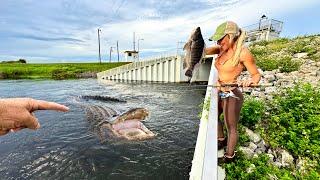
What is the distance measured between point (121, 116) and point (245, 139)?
6.25 m

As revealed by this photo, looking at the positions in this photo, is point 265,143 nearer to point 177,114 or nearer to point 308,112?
point 308,112

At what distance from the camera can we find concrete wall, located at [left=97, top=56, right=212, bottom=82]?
33344mm

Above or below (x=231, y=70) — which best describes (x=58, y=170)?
below

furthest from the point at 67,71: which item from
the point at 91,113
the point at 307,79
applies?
the point at 307,79

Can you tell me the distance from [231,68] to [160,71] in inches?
1190

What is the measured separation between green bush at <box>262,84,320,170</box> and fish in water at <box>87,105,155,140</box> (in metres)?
4.59

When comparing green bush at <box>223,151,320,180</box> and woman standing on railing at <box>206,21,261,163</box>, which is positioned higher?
woman standing on railing at <box>206,21,261,163</box>

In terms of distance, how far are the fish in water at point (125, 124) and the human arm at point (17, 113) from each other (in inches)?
316

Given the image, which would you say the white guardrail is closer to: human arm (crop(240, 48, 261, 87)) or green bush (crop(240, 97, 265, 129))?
human arm (crop(240, 48, 261, 87))

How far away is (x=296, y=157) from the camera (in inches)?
227

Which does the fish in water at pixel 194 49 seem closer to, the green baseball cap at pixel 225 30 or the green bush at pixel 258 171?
the green baseball cap at pixel 225 30

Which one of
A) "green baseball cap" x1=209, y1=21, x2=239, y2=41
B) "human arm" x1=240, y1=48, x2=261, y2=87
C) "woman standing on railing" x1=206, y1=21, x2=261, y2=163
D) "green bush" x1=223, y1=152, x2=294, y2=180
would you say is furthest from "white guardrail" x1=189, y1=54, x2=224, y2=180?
"green baseball cap" x1=209, y1=21, x2=239, y2=41

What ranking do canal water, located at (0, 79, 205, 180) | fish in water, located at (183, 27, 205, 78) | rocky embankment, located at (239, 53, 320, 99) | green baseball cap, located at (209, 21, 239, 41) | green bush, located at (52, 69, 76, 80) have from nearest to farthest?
fish in water, located at (183, 27, 205, 78) < green baseball cap, located at (209, 21, 239, 41) < canal water, located at (0, 79, 205, 180) < rocky embankment, located at (239, 53, 320, 99) < green bush, located at (52, 69, 76, 80)

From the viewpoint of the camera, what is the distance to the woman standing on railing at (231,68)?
4789 millimetres
